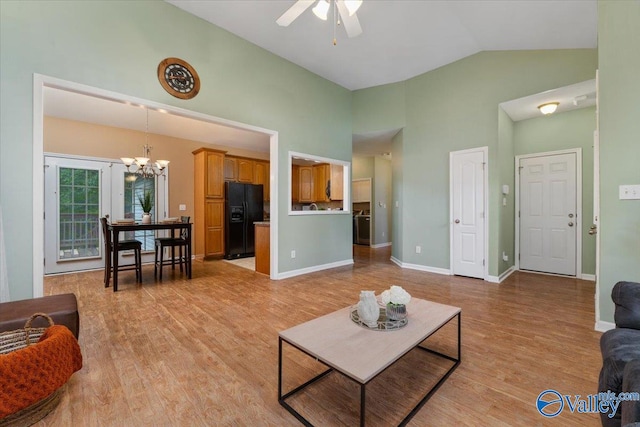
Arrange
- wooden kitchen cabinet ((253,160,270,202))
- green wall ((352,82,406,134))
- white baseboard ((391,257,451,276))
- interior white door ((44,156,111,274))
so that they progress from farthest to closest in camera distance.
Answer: wooden kitchen cabinet ((253,160,270,202)) → green wall ((352,82,406,134)) → interior white door ((44,156,111,274)) → white baseboard ((391,257,451,276))

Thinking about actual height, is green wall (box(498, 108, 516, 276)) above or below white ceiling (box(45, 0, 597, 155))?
below

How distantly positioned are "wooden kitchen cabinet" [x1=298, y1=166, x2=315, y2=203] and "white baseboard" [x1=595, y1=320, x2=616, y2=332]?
6.03 m

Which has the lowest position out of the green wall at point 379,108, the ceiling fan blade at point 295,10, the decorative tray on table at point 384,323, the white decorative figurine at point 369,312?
the decorative tray on table at point 384,323

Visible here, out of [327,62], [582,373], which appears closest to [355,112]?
[327,62]

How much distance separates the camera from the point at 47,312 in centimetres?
182

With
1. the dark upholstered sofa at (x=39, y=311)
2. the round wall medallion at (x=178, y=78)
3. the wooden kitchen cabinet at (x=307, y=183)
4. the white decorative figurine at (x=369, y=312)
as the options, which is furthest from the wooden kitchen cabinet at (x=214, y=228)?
the white decorative figurine at (x=369, y=312)

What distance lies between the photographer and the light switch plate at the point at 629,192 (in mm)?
2211

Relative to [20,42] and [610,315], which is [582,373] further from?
[20,42]

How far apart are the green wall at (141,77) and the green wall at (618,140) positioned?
141 inches

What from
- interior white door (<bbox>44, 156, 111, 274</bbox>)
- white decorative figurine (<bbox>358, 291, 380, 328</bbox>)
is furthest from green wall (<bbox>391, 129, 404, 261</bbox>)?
interior white door (<bbox>44, 156, 111, 274</bbox>)

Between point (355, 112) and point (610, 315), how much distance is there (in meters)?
4.71

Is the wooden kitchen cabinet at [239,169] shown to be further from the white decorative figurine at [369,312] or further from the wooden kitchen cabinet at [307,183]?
the white decorative figurine at [369,312]

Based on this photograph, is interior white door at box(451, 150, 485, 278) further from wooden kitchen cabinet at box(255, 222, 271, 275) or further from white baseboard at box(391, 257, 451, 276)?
wooden kitchen cabinet at box(255, 222, 271, 275)

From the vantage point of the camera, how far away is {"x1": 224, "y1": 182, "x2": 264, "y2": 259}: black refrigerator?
6180 millimetres
